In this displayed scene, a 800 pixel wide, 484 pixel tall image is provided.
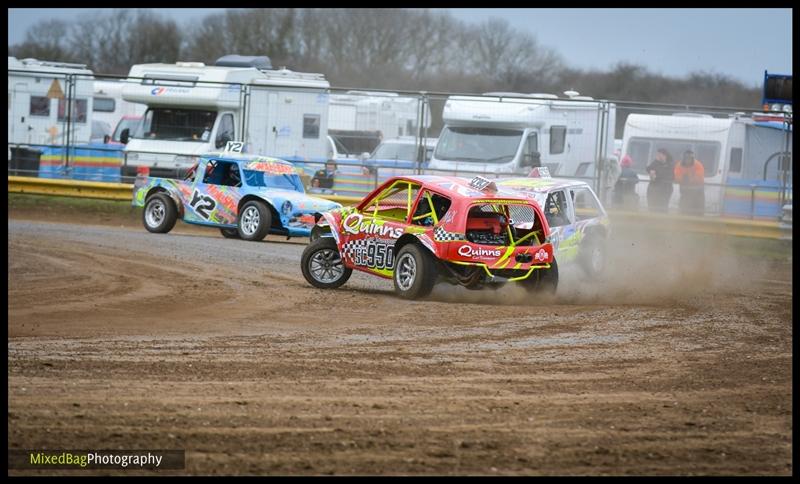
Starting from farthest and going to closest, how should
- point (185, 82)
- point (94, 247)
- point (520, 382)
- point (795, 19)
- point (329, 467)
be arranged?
point (185, 82) → point (94, 247) → point (795, 19) → point (520, 382) → point (329, 467)

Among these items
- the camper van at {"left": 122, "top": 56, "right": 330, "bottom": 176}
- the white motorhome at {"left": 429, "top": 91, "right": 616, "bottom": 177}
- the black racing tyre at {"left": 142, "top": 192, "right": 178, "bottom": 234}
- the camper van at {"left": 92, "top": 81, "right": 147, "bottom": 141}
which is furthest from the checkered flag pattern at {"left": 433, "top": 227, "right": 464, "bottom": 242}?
the camper van at {"left": 92, "top": 81, "right": 147, "bottom": 141}

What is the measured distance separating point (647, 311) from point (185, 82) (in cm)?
1534

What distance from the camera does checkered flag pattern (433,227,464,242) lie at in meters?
13.3

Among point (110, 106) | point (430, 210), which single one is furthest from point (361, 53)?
point (430, 210)

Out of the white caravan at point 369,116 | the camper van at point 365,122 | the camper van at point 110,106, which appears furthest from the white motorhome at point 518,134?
the camper van at point 110,106

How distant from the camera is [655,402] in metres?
8.04

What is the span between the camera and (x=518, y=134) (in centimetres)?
2514

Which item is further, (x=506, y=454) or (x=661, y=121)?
(x=661, y=121)

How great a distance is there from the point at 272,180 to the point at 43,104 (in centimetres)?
1122

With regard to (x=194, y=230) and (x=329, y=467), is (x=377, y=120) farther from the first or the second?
(x=329, y=467)

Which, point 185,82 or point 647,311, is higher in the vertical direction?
point 185,82

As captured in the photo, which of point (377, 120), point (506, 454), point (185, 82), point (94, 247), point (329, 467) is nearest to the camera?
point (329, 467)

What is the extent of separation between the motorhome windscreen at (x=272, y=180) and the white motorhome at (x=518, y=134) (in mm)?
3981

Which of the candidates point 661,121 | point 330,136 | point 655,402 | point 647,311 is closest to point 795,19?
point 655,402
